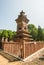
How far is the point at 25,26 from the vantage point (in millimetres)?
19734

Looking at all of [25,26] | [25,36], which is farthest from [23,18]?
[25,36]

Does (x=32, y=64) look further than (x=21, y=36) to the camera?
No

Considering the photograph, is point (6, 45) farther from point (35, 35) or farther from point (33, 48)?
point (35, 35)

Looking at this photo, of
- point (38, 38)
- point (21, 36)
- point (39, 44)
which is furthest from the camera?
point (38, 38)

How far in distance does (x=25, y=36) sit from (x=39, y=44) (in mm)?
5992

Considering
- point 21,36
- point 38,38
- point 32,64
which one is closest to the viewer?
point 32,64

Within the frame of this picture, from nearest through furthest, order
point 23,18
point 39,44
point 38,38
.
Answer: point 39,44
point 23,18
point 38,38

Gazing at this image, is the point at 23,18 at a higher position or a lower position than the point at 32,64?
higher

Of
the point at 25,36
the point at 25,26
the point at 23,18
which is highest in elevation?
the point at 23,18

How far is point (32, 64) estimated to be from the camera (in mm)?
5758

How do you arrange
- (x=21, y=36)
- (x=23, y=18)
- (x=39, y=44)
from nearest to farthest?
(x=39, y=44) < (x=21, y=36) < (x=23, y=18)

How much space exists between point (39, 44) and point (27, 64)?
6.99 meters

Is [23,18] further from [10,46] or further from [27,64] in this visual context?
[27,64]

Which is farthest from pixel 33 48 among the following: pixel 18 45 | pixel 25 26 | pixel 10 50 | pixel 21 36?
pixel 25 26
